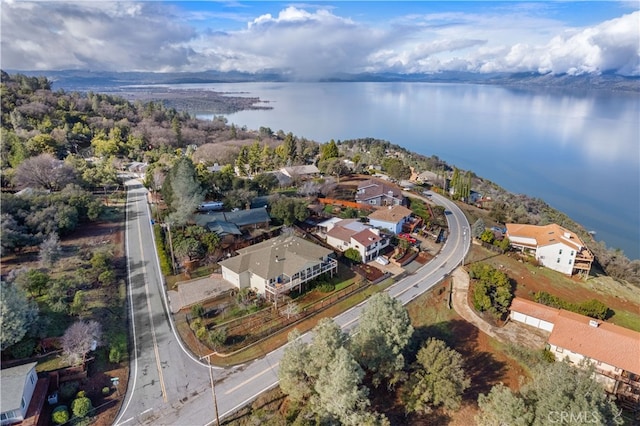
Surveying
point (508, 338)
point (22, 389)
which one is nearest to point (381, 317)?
point (508, 338)

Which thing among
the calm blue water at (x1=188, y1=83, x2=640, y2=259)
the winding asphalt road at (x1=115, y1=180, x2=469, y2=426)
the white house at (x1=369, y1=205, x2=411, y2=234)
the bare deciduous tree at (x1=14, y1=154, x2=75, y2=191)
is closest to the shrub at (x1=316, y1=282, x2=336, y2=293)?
the winding asphalt road at (x1=115, y1=180, x2=469, y2=426)

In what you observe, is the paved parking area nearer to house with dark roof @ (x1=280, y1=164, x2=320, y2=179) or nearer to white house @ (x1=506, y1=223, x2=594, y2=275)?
house with dark roof @ (x1=280, y1=164, x2=320, y2=179)

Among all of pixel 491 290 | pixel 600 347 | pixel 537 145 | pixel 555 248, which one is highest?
pixel 555 248

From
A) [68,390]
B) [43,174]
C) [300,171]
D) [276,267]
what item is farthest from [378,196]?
[43,174]

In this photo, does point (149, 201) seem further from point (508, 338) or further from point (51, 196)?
point (508, 338)

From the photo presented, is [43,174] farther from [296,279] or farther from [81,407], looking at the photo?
[296,279]
